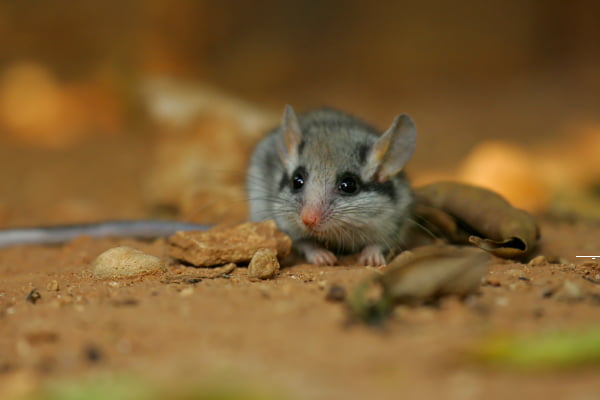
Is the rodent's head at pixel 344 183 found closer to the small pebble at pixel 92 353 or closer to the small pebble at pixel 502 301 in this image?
the small pebble at pixel 502 301

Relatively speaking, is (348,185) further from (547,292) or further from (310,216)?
(547,292)

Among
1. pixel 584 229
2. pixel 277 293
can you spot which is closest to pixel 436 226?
pixel 584 229

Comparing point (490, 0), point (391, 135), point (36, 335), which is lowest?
point (36, 335)

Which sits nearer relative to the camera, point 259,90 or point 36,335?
point 36,335

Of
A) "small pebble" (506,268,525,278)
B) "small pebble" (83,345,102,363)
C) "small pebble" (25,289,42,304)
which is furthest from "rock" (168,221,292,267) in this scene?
"small pebble" (83,345,102,363)

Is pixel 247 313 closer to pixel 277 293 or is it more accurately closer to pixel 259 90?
pixel 277 293

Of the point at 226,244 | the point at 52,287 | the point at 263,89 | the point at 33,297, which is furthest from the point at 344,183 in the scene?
the point at 263,89

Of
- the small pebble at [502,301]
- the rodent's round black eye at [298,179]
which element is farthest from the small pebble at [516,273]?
the rodent's round black eye at [298,179]

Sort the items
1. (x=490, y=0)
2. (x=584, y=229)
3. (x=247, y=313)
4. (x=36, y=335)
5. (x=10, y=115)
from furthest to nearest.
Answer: (x=490, y=0) < (x=10, y=115) < (x=584, y=229) < (x=247, y=313) < (x=36, y=335)
